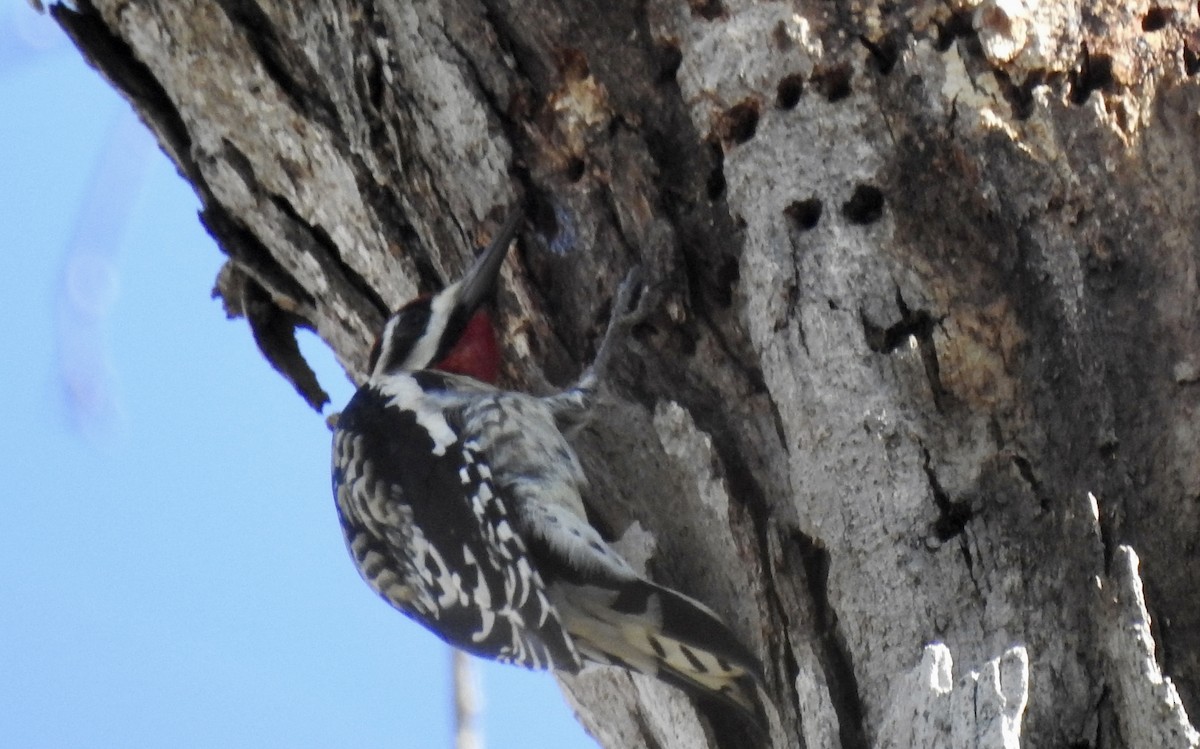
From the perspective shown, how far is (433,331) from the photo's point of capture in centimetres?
294

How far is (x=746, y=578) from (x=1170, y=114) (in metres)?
1.01

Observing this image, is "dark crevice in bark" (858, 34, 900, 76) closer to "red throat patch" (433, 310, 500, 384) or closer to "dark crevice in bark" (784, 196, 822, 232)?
"dark crevice in bark" (784, 196, 822, 232)

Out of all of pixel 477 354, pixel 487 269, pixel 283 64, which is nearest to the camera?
pixel 487 269

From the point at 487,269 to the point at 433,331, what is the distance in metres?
0.34

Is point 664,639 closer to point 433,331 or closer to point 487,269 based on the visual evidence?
point 487,269

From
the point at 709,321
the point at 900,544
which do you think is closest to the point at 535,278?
the point at 709,321

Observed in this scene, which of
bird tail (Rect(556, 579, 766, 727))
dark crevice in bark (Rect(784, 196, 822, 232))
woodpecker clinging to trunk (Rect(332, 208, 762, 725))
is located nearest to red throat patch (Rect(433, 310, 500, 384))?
woodpecker clinging to trunk (Rect(332, 208, 762, 725))

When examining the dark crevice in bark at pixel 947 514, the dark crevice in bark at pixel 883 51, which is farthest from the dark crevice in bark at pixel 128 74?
the dark crevice in bark at pixel 947 514

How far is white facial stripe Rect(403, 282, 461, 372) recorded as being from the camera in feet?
9.04

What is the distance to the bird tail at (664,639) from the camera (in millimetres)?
2188

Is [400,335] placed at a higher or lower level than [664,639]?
higher

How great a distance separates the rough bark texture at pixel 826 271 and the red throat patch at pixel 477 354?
0.22 ft

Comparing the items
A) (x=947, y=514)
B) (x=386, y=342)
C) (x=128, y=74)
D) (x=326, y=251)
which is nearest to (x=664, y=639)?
(x=947, y=514)

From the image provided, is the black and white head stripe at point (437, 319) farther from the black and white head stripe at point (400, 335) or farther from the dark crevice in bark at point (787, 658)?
the dark crevice in bark at point (787, 658)
